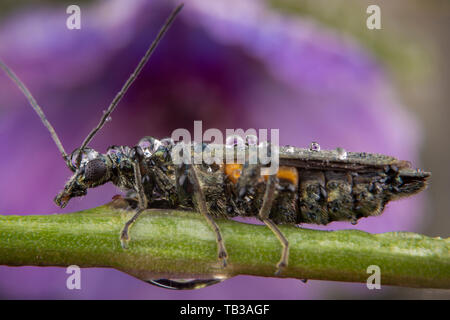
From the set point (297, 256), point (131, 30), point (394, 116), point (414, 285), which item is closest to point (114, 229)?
point (297, 256)

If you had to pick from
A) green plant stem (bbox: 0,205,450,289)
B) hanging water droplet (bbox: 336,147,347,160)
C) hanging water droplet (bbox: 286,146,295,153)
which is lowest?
green plant stem (bbox: 0,205,450,289)

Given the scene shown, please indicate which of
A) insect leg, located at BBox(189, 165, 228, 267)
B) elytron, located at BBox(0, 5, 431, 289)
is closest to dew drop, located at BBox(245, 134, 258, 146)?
elytron, located at BBox(0, 5, 431, 289)

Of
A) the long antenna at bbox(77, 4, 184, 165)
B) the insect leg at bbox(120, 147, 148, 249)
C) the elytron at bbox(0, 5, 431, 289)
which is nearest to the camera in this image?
the insect leg at bbox(120, 147, 148, 249)

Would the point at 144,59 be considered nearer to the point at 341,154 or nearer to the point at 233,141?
the point at 233,141

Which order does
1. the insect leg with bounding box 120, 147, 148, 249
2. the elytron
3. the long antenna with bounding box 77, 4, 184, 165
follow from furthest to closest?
the elytron → the long antenna with bounding box 77, 4, 184, 165 → the insect leg with bounding box 120, 147, 148, 249

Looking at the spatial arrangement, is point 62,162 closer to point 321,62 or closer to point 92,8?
point 92,8

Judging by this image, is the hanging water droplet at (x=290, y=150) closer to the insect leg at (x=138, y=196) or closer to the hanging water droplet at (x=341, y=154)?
the hanging water droplet at (x=341, y=154)

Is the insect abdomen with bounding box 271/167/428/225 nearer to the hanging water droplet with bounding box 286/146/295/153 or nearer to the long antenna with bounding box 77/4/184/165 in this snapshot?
the hanging water droplet with bounding box 286/146/295/153

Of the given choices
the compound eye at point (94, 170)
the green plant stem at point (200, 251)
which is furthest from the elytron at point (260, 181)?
the green plant stem at point (200, 251)

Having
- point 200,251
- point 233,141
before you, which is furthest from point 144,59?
point 200,251
